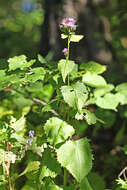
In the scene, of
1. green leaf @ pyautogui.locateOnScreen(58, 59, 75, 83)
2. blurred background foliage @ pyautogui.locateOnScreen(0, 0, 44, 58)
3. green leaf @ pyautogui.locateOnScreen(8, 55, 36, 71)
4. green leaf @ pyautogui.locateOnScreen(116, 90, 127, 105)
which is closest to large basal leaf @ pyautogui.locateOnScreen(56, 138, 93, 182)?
green leaf @ pyautogui.locateOnScreen(58, 59, 75, 83)

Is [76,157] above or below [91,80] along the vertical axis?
below

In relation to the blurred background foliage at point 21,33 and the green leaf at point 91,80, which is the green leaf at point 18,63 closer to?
the green leaf at point 91,80

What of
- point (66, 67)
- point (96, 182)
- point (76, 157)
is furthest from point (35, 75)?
point (96, 182)

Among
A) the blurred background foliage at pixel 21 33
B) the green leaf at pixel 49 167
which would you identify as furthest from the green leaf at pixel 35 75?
the blurred background foliage at pixel 21 33

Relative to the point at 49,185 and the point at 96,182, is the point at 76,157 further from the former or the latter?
the point at 96,182

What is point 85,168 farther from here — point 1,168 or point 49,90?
point 49,90

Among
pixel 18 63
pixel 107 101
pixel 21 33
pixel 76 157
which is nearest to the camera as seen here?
pixel 76 157
